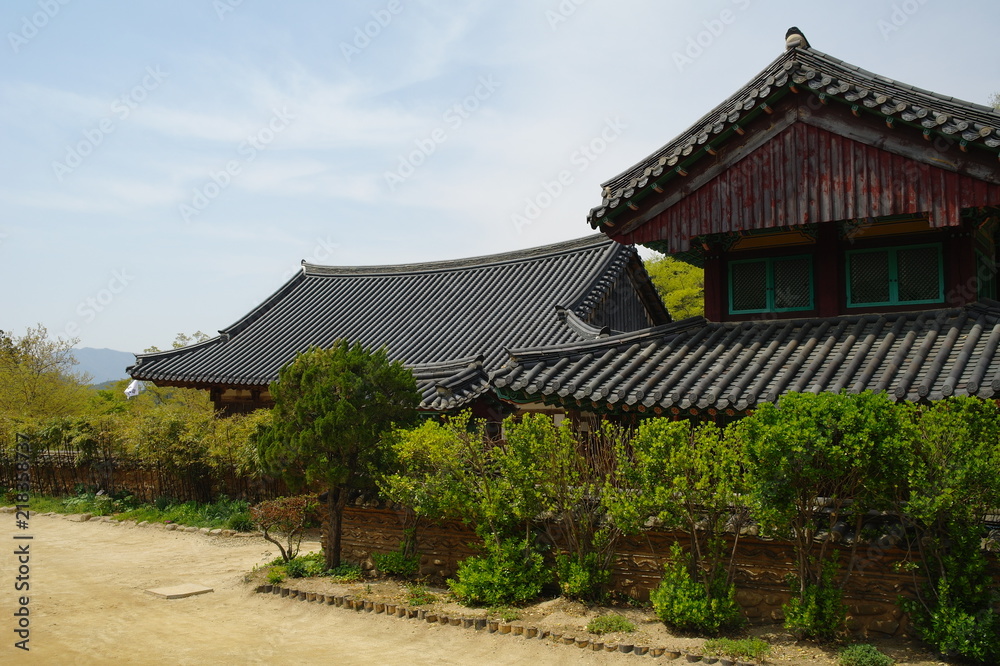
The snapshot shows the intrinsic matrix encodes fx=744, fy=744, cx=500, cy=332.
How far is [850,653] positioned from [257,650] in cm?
641

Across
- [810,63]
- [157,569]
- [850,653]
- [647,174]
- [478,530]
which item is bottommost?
[157,569]

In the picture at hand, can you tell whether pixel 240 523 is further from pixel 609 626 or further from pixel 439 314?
pixel 609 626

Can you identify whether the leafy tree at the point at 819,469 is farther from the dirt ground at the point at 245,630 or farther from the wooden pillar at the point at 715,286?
the wooden pillar at the point at 715,286

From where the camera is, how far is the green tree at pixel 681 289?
36.2 metres

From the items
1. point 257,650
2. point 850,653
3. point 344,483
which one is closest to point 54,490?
point 344,483

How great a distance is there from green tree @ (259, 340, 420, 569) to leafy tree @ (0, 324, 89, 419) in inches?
855

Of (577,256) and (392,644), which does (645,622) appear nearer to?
(392,644)

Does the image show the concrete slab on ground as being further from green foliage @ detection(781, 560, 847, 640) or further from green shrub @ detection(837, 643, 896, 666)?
green shrub @ detection(837, 643, 896, 666)

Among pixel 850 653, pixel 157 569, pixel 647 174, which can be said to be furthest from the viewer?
pixel 157 569

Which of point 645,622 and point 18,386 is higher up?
point 18,386

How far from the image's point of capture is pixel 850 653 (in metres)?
7.00

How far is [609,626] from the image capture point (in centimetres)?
827

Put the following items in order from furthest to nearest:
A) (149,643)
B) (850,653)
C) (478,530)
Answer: (478,530), (149,643), (850,653)

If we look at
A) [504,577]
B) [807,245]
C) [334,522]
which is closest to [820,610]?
[504,577]
